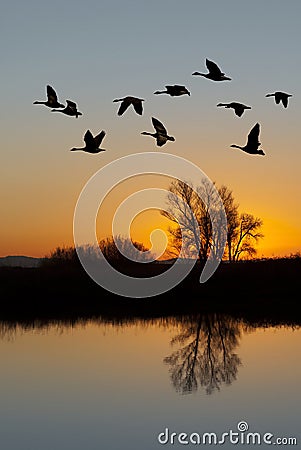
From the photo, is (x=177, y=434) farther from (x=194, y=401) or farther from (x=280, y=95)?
(x=280, y=95)

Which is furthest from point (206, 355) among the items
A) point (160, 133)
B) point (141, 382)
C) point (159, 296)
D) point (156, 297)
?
point (160, 133)

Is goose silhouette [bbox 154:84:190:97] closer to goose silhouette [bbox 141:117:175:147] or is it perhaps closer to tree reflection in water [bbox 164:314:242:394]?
goose silhouette [bbox 141:117:175:147]

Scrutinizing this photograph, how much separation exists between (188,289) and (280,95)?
84.1 ft

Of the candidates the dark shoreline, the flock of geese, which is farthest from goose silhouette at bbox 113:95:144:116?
the dark shoreline

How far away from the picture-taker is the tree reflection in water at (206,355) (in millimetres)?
22281

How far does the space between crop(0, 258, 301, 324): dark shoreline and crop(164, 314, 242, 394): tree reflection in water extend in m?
2.53

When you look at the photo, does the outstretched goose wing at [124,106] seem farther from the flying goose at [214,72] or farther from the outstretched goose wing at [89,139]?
the flying goose at [214,72]

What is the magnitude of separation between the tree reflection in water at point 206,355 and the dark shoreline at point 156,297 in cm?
253

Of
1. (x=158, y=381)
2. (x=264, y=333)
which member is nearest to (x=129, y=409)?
(x=158, y=381)

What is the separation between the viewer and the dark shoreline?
3397cm

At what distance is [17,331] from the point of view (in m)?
29.7

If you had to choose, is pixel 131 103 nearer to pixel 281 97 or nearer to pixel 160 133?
pixel 160 133

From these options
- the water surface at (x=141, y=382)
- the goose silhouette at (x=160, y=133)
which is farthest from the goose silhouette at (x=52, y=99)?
the water surface at (x=141, y=382)

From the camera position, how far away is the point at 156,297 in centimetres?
3688
